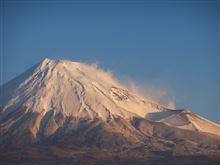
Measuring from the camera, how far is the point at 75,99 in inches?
5300

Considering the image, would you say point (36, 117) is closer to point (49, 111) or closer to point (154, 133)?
point (49, 111)

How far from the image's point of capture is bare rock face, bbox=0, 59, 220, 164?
116938 mm

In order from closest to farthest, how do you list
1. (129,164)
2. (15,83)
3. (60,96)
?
(129,164) < (60,96) < (15,83)

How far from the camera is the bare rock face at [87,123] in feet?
384

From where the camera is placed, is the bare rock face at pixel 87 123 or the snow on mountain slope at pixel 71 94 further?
the snow on mountain slope at pixel 71 94

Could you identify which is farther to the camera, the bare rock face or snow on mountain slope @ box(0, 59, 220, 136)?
snow on mountain slope @ box(0, 59, 220, 136)

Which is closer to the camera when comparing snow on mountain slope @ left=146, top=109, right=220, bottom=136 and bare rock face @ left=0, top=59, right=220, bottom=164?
bare rock face @ left=0, top=59, right=220, bottom=164

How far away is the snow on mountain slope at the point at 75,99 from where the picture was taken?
131500 millimetres

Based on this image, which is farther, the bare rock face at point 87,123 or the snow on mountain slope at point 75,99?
the snow on mountain slope at point 75,99

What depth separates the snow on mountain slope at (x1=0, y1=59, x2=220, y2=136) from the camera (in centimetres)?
13150

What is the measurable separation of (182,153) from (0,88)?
148 feet

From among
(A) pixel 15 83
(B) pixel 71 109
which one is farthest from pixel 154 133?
(A) pixel 15 83

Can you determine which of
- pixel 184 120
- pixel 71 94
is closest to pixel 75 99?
pixel 71 94

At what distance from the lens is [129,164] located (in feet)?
357
